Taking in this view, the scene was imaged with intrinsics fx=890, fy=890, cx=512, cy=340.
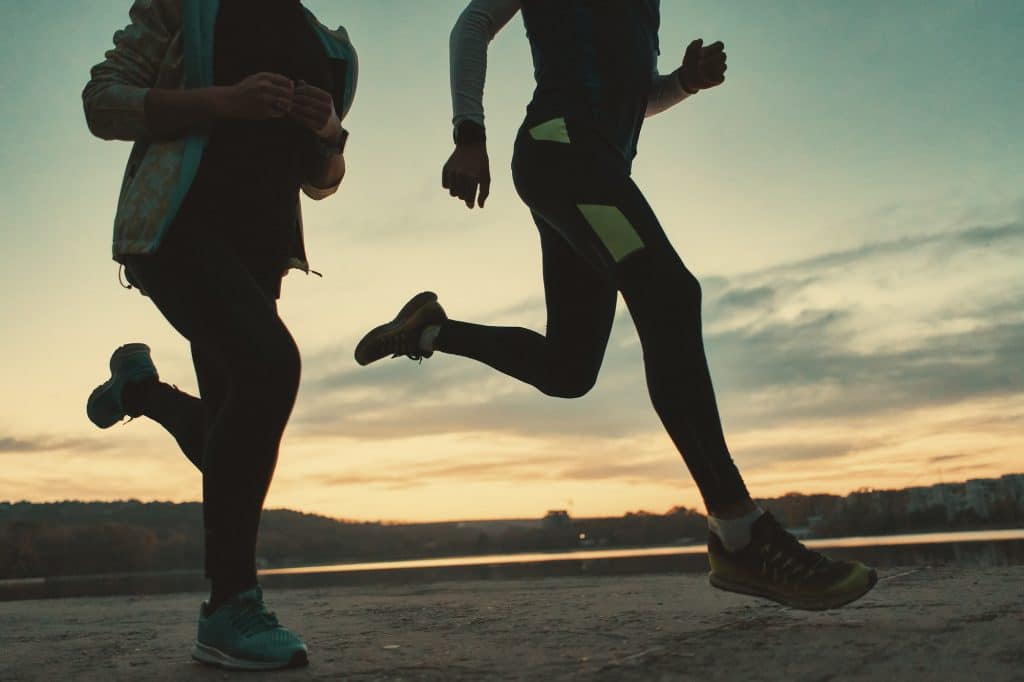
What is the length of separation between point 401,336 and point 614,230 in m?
1.13

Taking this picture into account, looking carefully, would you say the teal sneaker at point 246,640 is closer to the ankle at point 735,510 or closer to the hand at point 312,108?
the ankle at point 735,510

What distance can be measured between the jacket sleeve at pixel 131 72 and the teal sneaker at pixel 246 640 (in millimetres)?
1158

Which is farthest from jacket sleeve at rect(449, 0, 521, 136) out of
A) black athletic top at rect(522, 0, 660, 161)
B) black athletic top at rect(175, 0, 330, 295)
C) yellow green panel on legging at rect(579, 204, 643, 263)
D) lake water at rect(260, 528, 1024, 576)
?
lake water at rect(260, 528, 1024, 576)

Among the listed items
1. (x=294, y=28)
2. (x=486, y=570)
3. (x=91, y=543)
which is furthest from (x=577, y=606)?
(x=91, y=543)

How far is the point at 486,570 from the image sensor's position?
19.3ft

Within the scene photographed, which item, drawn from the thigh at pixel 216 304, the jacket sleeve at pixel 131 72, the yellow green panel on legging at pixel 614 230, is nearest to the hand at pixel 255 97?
the jacket sleeve at pixel 131 72

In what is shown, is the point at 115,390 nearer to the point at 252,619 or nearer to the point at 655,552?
the point at 252,619

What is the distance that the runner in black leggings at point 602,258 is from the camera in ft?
6.57

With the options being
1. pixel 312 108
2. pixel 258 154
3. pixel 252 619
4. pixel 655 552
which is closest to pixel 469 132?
pixel 312 108

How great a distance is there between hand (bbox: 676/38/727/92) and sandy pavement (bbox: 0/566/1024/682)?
1.61 m

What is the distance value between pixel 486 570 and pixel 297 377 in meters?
4.02

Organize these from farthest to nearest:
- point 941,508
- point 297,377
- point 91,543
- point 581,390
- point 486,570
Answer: point 941,508, point 91,543, point 486,570, point 581,390, point 297,377

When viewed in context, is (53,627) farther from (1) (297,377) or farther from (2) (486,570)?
(2) (486,570)

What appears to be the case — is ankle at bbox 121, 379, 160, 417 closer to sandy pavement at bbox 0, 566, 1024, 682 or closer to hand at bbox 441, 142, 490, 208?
sandy pavement at bbox 0, 566, 1024, 682
